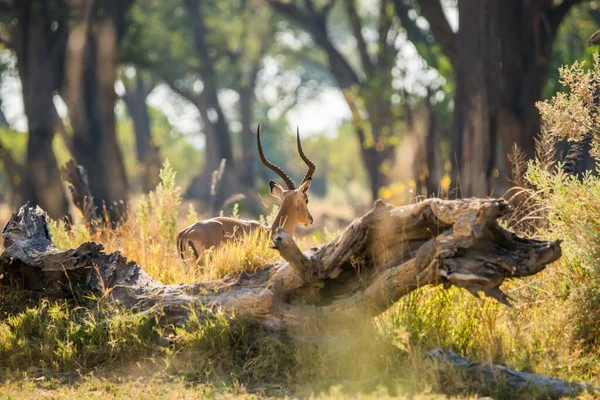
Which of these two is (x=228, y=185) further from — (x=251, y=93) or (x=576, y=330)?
(x=576, y=330)

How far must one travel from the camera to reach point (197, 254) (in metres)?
8.26

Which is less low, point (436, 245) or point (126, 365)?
point (436, 245)

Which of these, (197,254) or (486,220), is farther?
(197,254)

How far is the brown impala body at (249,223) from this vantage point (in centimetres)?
822

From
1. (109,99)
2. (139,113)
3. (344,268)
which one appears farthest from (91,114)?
(139,113)

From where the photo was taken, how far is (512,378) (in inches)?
200

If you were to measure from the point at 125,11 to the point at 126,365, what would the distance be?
590 inches

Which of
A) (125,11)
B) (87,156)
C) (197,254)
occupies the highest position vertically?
(125,11)

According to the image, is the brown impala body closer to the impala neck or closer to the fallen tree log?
the impala neck

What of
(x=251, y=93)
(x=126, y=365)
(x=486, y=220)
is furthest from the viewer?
(x=251, y=93)

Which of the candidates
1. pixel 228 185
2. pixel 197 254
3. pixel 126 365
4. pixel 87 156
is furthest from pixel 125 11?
pixel 126 365

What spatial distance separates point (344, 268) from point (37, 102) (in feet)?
40.4

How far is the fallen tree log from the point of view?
17.4ft

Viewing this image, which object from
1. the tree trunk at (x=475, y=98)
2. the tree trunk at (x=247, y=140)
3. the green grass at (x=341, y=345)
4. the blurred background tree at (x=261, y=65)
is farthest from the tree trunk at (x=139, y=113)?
the green grass at (x=341, y=345)
